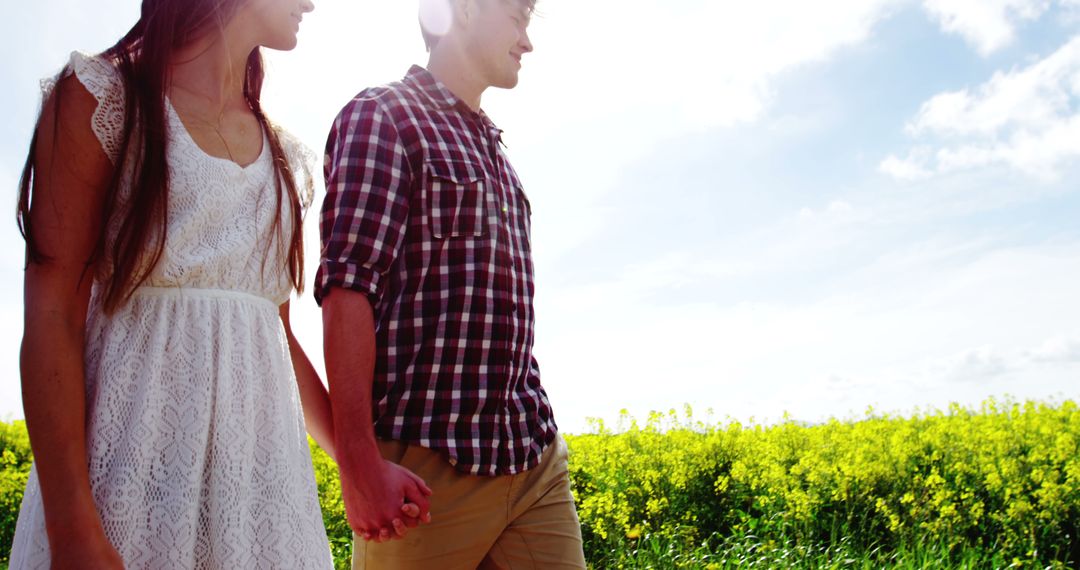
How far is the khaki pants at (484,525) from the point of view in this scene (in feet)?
6.47

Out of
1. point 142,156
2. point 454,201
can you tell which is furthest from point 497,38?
point 142,156

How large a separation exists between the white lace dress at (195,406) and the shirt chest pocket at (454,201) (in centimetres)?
58

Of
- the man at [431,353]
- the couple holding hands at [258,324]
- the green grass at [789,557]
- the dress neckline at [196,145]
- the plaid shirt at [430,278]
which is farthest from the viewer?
the green grass at [789,557]

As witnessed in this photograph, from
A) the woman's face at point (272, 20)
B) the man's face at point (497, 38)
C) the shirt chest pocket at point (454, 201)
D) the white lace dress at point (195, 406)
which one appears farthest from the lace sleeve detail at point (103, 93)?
the man's face at point (497, 38)

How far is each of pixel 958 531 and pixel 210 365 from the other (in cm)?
488

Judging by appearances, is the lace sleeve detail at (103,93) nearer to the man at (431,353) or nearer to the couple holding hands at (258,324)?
the couple holding hands at (258,324)

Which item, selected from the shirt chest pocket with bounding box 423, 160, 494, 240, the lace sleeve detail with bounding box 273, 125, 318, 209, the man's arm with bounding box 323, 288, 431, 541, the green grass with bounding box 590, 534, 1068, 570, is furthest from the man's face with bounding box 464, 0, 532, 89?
the green grass with bounding box 590, 534, 1068, 570

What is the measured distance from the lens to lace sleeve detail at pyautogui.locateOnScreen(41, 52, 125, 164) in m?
1.35

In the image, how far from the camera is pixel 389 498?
5.85 ft

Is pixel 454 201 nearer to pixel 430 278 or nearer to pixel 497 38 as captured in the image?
pixel 430 278

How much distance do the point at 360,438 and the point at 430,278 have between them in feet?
1.36

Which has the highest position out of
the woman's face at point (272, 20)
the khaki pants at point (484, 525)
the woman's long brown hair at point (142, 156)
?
the woman's face at point (272, 20)

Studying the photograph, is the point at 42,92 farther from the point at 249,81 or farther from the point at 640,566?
the point at 640,566

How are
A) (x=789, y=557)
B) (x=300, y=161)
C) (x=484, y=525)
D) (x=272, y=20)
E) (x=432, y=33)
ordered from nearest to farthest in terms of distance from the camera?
(x=272, y=20) → (x=300, y=161) → (x=484, y=525) → (x=432, y=33) → (x=789, y=557)
